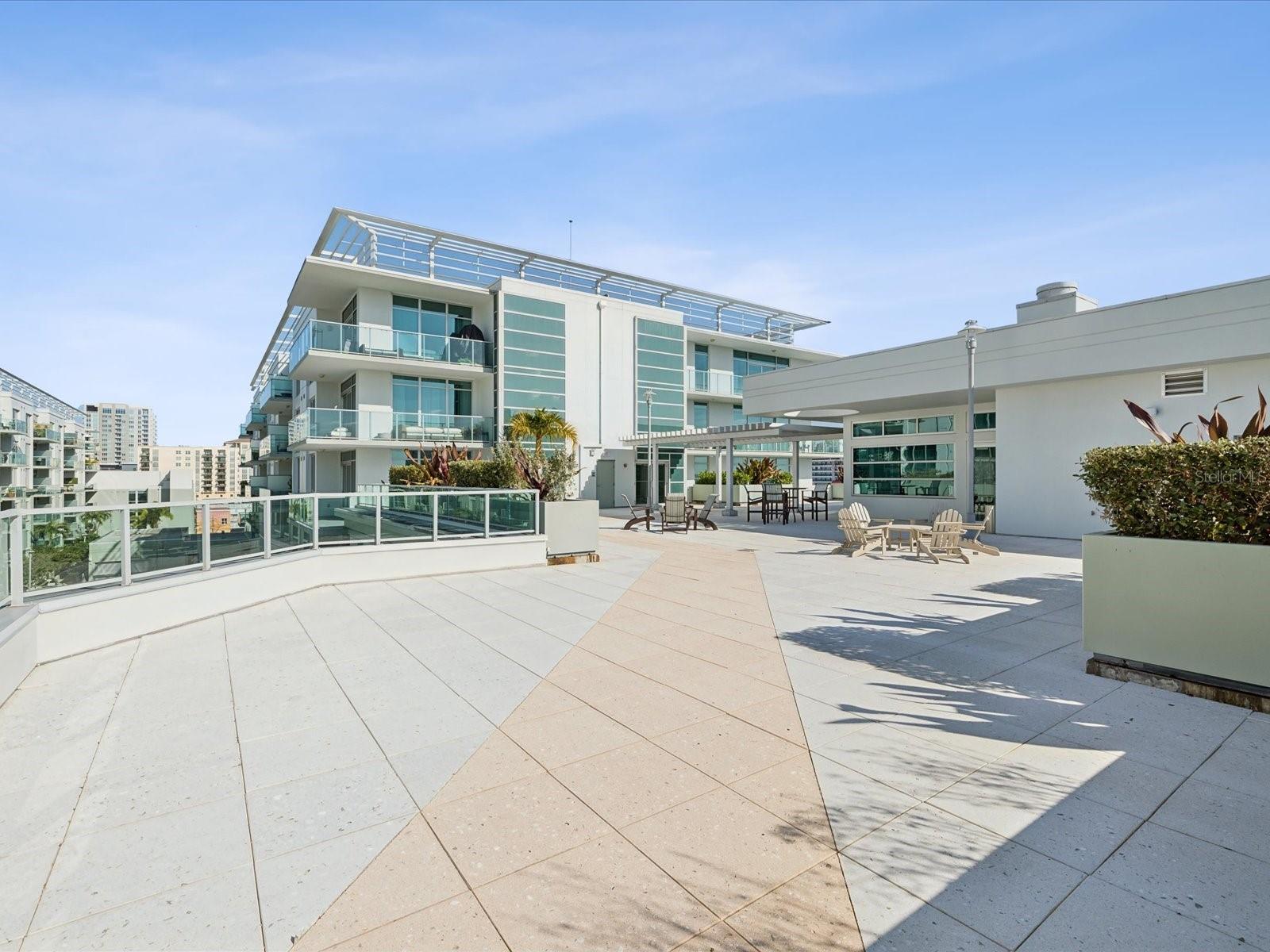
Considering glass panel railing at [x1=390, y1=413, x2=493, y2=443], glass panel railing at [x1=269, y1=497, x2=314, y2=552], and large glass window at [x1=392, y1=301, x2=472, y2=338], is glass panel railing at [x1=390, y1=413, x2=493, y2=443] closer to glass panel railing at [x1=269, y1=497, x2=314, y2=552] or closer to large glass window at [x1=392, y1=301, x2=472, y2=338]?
large glass window at [x1=392, y1=301, x2=472, y2=338]

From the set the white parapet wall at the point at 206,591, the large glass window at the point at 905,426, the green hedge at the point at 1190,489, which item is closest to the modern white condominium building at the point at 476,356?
the large glass window at the point at 905,426

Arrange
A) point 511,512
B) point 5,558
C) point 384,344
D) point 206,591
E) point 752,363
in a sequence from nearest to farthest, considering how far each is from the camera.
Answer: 1. point 5,558
2. point 206,591
3. point 511,512
4. point 384,344
5. point 752,363

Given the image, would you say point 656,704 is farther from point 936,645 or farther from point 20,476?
point 20,476

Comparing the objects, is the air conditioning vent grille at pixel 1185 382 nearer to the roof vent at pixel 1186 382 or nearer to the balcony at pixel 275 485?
the roof vent at pixel 1186 382

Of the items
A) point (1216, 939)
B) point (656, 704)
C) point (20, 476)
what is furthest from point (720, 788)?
point (20, 476)

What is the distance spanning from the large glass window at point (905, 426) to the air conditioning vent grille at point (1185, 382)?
671 centimetres

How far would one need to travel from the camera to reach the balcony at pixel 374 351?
73.8ft

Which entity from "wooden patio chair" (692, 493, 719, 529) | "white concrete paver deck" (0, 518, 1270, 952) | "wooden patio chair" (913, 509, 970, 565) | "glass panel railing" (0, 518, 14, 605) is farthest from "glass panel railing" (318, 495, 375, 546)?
"wooden patio chair" (692, 493, 719, 529)

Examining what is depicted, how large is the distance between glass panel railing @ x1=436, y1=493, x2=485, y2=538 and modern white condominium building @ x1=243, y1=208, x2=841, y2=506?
44.2 ft

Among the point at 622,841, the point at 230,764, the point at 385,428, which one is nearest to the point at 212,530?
the point at 230,764

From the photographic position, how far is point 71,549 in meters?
6.49

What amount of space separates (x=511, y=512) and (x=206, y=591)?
5216 mm

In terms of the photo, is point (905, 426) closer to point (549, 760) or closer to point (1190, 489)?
point (1190, 489)

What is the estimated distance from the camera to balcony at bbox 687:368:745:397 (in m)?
34.0
